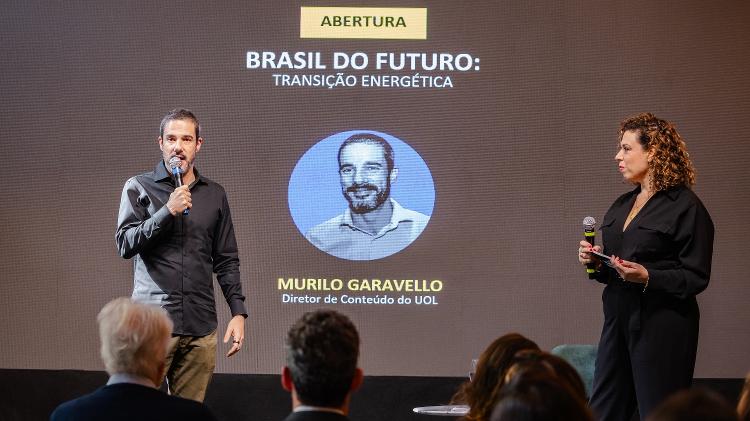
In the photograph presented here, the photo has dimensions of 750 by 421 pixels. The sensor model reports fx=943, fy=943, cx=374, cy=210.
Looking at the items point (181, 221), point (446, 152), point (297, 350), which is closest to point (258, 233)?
point (446, 152)

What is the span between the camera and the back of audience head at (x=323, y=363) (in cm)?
206

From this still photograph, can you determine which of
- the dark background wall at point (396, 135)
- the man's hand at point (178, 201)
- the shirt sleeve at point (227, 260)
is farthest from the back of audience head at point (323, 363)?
the dark background wall at point (396, 135)

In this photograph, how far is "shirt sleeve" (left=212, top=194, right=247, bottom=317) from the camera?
4.05 m

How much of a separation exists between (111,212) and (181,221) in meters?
1.71

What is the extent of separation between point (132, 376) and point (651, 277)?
80.2 inches

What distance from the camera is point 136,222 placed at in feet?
12.7

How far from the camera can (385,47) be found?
5453 mm

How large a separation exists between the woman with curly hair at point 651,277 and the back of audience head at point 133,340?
184 centimetres

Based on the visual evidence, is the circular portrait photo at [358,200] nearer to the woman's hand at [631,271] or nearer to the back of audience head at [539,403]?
the woman's hand at [631,271]

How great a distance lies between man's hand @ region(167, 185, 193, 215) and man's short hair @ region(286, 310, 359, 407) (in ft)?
5.47

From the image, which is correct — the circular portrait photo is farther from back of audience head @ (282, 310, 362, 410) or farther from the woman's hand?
back of audience head @ (282, 310, 362, 410)

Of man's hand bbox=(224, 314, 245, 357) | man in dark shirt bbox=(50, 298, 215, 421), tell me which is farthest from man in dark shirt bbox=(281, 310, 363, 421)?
man's hand bbox=(224, 314, 245, 357)

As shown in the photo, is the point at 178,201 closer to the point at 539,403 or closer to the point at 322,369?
the point at 322,369

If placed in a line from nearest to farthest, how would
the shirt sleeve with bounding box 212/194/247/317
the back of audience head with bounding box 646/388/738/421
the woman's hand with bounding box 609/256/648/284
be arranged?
1. the back of audience head with bounding box 646/388/738/421
2. the woman's hand with bounding box 609/256/648/284
3. the shirt sleeve with bounding box 212/194/247/317
